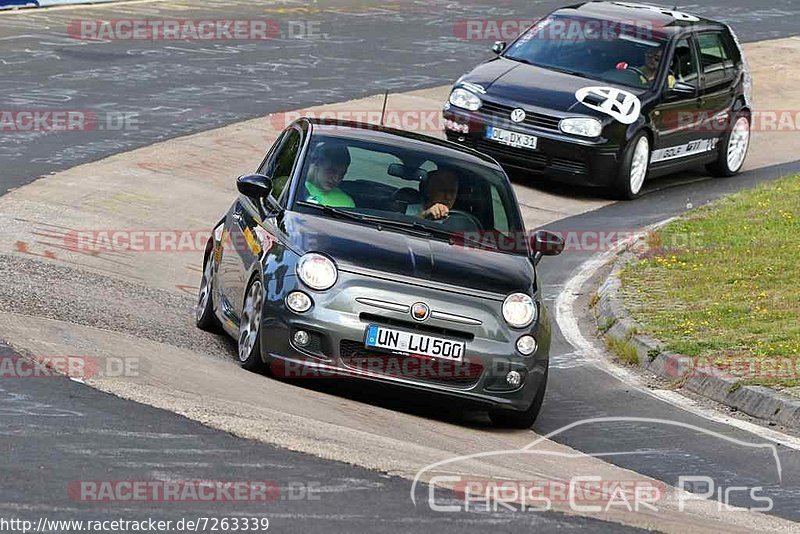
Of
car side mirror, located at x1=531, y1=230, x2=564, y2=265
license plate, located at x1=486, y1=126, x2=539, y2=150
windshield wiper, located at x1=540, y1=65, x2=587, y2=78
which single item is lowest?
license plate, located at x1=486, y1=126, x2=539, y2=150

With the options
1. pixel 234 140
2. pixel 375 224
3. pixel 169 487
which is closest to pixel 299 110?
pixel 234 140

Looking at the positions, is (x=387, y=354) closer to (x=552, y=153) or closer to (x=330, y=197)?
(x=330, y=197)

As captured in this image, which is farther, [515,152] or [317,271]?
[515,152]

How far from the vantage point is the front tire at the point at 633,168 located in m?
18.0

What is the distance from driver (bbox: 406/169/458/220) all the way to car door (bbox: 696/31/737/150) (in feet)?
32.2

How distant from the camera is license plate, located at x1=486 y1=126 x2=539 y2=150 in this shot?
Result: 17609mm

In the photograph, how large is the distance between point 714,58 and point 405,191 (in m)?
10.7

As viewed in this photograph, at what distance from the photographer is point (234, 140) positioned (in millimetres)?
18656

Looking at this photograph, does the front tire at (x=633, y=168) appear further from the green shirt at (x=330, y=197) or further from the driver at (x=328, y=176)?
the green shirt at (x=330, y=197)

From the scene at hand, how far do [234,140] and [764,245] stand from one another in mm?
6791

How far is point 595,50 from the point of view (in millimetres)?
18797

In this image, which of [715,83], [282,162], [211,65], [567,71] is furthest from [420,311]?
[211,65]

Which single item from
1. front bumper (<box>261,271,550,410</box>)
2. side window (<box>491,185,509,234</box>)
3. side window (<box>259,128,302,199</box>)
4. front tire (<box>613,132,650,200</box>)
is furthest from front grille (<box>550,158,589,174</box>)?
Result: front bumper (<box>261,271,550,410</box>)

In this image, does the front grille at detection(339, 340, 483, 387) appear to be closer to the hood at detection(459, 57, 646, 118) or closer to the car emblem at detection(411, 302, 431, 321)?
the car emblem at detection(411, 302, 431, 321)
